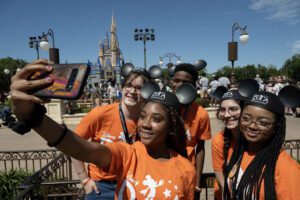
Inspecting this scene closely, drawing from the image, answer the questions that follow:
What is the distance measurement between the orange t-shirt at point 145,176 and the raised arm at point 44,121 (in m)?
0.13

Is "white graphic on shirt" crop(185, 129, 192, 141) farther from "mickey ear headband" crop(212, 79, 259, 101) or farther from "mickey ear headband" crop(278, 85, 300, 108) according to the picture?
"mickey ear headband" crop(278, 85, 300, 108)

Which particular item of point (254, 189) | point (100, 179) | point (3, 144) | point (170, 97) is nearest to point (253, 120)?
point (254, 189)

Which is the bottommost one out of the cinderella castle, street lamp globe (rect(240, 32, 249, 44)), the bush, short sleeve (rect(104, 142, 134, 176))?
the bush

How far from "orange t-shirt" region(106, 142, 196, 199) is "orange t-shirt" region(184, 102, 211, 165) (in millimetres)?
1081

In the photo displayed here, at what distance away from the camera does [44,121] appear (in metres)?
1.30

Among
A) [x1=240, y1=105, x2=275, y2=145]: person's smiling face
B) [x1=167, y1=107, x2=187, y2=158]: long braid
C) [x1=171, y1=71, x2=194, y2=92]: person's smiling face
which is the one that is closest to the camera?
[x1=240, y1=105, x2=275, y2=145]: person's smiling face

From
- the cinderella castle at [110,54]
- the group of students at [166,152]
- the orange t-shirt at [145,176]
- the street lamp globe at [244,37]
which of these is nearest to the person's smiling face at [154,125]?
the group of students at [166,152]

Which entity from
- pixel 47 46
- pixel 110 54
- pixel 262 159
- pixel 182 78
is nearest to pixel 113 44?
pixel 110 54

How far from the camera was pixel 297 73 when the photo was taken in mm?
67562

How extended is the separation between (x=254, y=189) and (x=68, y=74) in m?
1.50

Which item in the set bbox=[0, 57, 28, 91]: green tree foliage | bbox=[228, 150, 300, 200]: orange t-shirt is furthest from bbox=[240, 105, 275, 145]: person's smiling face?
bbox=[0, 57, 28, 91]: green tree foliage

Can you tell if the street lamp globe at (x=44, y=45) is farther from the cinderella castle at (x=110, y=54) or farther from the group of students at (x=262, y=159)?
the cinderella castle at (x=110, y=54)

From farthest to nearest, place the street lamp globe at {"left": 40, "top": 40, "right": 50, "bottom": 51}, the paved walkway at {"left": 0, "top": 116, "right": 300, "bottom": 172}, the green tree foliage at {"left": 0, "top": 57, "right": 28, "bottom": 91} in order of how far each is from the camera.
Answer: the green tree foliage at {"left": 0, "top": 57, "right": 28, "bottom": 91}
the street lamp globe at {"left": 40, "top": 40, "right": 50, "bottom": 51}
the paved walkway at {"left": 0, "top": 116, "right": 300, "bottom": 172}

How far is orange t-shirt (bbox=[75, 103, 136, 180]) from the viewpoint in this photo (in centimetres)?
257
